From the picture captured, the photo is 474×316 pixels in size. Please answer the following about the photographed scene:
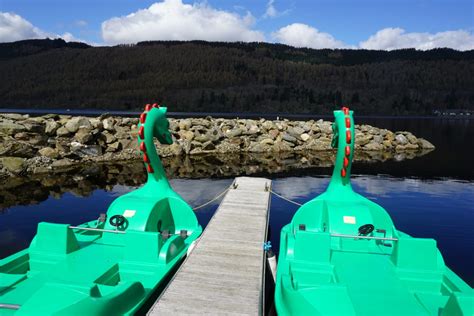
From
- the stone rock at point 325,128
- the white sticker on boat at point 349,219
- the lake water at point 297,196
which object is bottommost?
the lake water at point 297,196

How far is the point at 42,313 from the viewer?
17.9 feet

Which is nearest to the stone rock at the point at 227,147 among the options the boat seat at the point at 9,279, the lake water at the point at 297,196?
the lake water at the point at 297,196

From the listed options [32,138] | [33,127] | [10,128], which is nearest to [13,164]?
[32,138]

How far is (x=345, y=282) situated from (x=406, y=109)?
155 metres

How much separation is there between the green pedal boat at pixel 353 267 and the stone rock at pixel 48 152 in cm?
2069

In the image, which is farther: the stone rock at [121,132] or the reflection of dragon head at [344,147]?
the stone rock at [121,132]

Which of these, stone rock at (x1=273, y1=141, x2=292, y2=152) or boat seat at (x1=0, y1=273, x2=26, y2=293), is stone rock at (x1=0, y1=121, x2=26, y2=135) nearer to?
stone rock at (x1=273, y1=141, x2=292, y2=152)

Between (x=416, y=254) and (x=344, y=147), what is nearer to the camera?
(x=416, y=254)

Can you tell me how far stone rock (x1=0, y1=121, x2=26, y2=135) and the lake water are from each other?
6451mm

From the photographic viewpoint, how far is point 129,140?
31.4 m

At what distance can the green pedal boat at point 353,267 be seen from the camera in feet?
19.5

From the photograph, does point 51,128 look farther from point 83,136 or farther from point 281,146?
point 281,146

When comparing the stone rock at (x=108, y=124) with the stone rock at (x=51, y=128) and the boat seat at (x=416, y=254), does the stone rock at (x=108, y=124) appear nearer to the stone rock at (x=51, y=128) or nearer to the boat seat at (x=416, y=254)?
the stone rock at (x=51, y=128)

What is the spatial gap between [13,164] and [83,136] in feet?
21.0
